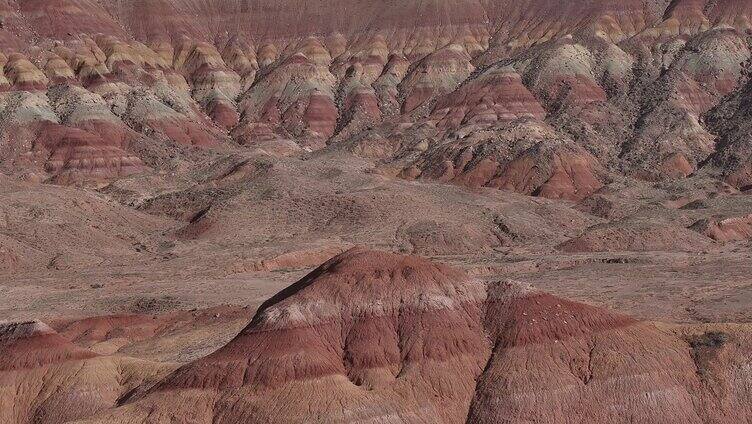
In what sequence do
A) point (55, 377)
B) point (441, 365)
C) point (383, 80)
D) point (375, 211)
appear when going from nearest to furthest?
point (441, 365) → point (55, 377) → point (375, 211) → point (383, 80)

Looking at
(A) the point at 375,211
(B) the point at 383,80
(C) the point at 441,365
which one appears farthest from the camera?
(B) the point at 383,80

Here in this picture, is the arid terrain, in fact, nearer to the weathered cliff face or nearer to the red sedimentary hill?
the red sedimentary hill

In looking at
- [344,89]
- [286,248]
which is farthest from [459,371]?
[344,89]

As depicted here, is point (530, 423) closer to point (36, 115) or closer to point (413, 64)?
point (36, 115)

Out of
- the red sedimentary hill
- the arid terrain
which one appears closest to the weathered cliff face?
the arid terrain

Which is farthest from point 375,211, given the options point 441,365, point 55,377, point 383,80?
point 383,80

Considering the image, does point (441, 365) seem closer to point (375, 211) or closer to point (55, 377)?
point (55, 377)
